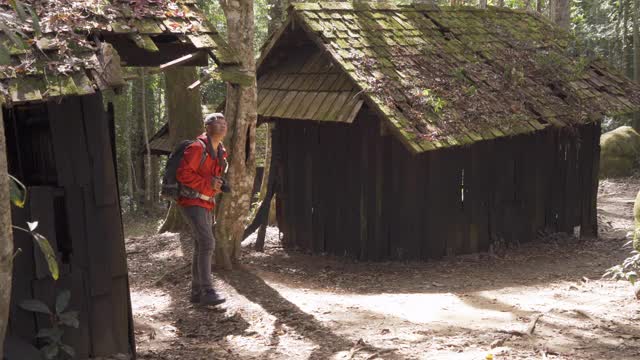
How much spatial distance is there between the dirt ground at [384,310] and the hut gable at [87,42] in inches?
104

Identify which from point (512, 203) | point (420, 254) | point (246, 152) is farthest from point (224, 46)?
point (512, 203)

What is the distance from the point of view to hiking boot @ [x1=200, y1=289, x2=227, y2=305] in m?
8.05

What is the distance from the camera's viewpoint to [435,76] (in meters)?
12.0

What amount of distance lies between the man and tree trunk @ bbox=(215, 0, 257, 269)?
1.58 meters

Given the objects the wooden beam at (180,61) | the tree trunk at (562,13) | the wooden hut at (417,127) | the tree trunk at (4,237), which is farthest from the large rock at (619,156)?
the tree trunk at (4,237)

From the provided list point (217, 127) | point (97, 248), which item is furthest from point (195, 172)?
point (97, 248)

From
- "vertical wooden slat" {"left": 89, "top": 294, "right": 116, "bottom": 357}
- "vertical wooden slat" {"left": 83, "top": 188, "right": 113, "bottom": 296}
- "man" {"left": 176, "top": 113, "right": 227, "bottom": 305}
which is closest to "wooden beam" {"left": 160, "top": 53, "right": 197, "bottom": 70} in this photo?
"man" {"left": 176, "top": 113, "right": 227, "bottom": 305}

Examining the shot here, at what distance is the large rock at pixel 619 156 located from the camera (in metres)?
22.5

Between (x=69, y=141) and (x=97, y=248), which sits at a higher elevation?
(x=69, y=141)

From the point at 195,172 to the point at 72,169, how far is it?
1.83 m

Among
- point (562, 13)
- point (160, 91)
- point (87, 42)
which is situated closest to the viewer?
point (87, 42)

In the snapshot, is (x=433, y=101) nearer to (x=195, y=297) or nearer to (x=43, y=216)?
(x=195, y=297)

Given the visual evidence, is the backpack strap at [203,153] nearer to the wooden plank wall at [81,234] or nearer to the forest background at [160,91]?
the wooden plank wall at [81,234]

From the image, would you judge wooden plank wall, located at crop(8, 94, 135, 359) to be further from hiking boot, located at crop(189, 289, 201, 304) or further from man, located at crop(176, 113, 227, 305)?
hiking boot, located at crop(189, 289, 201, 304)
